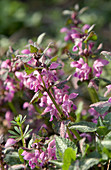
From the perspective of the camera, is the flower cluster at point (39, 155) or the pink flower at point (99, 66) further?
the pink flower at point (99, 66)

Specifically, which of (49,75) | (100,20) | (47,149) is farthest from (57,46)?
(100,20)

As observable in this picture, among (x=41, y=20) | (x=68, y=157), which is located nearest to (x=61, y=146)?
(x=68, y=157)

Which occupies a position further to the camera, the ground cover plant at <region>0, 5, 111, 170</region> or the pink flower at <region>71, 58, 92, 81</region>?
the pink flower at <region>71, 58, 92, 81</region>

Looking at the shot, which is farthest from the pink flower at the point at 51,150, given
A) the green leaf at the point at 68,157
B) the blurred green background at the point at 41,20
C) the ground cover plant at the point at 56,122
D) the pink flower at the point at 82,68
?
the blurred green background at the point at 41,20

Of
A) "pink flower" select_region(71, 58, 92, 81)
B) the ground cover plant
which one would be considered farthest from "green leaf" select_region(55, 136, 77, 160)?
"pink flower" select_region(71, 58, 92, 81)

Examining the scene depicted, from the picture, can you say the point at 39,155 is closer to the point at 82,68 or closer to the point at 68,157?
the point at 68,157

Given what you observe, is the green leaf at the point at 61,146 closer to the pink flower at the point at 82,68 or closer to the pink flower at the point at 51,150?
the pink flower at the point at 51,150

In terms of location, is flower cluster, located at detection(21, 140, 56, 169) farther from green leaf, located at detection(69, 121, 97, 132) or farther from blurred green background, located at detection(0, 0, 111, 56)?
blurred green background, located at detection(0, 0, 111, 56)

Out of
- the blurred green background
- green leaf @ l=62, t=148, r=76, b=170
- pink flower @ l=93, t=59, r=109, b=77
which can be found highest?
the blurred green background
